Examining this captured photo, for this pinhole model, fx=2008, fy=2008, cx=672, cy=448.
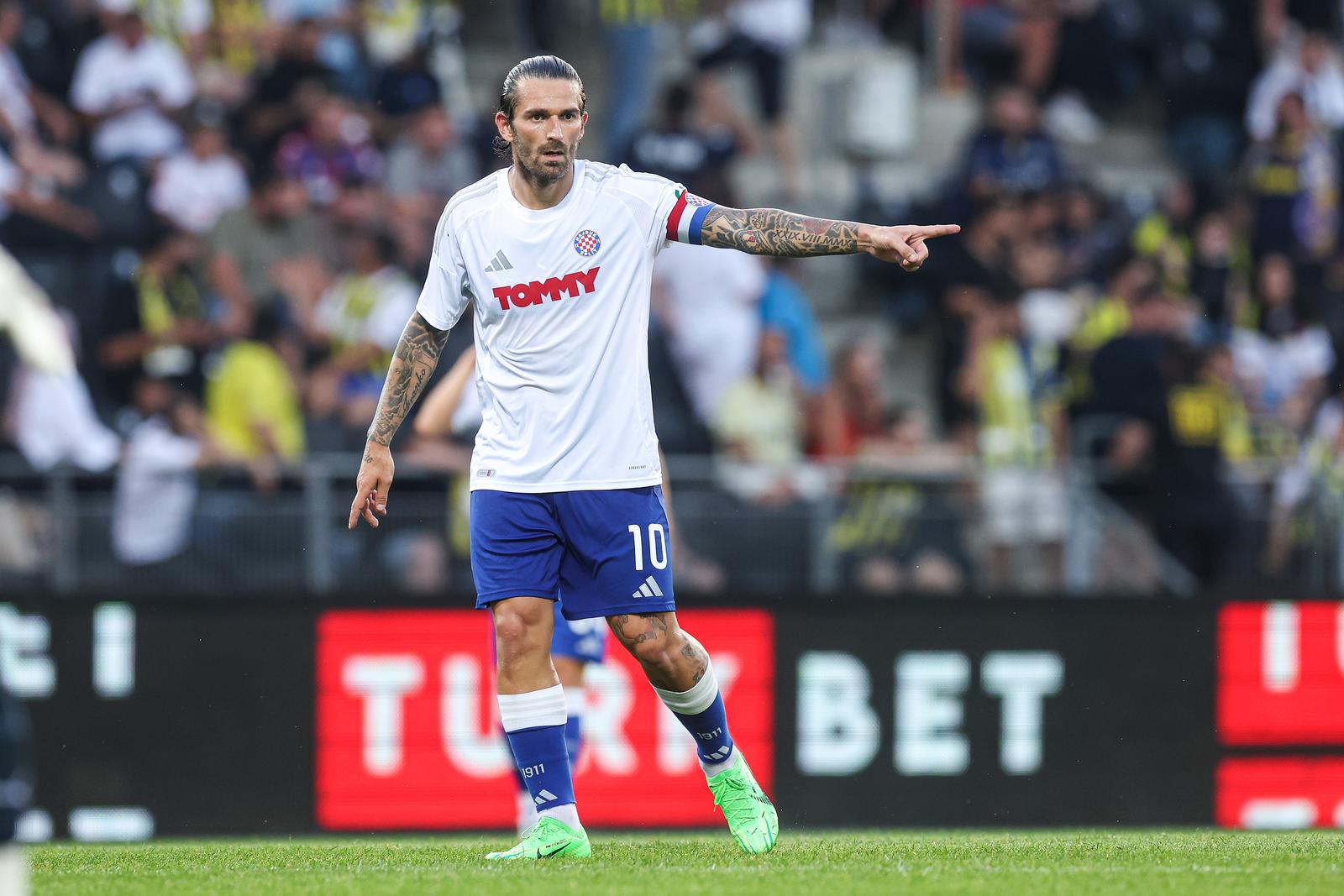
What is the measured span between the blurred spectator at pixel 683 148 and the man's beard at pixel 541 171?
6628 mm

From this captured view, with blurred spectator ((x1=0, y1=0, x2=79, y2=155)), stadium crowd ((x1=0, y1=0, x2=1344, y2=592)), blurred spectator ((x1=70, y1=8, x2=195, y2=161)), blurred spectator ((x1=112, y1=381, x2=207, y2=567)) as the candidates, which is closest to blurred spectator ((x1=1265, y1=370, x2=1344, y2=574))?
stadium crowd ((x1=0, y1=0, x2=1344, y2=592))

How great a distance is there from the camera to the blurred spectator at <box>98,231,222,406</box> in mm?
11766

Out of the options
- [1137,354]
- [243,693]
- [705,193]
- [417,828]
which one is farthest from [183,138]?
[1137,354]

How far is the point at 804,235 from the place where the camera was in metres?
6.09

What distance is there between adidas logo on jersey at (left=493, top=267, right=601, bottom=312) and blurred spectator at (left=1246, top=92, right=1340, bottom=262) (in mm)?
9571

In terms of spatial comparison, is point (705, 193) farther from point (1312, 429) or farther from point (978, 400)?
point (1312, 429)

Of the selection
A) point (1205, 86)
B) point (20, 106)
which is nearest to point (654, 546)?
point (20, 106)

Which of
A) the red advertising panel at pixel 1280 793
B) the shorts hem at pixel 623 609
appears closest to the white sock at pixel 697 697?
the shorts hem at pixel 623 609

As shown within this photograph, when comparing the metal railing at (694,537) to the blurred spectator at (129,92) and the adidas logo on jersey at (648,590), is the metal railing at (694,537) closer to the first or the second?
the blurred spectator at (129,92)

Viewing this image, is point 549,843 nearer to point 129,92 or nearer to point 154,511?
point 154,511

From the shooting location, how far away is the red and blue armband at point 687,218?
6.25 m

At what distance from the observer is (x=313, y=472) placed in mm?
10406

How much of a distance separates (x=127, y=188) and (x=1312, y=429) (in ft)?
25.3

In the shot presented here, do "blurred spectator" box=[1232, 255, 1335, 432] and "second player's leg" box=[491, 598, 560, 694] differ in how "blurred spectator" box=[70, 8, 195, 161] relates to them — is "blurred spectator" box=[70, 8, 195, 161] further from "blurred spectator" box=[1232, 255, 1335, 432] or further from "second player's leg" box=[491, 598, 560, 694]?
"second player's leg" box=[491, 598, 560, 694]
